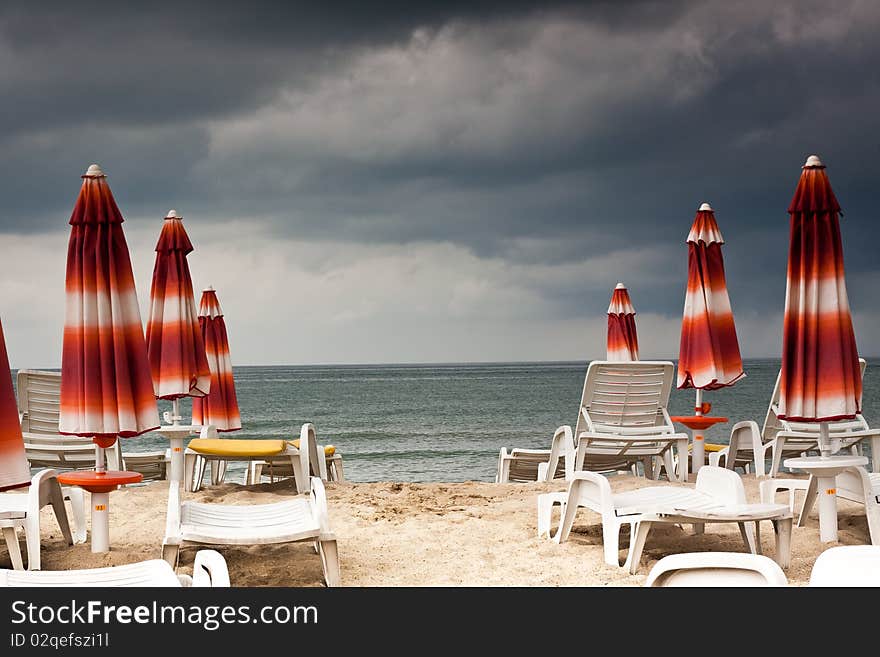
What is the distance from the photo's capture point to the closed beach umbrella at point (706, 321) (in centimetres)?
671

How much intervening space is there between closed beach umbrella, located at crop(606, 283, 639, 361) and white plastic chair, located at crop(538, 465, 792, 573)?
4.60m

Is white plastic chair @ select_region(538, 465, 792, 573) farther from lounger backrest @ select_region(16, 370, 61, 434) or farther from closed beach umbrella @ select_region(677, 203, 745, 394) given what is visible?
lounger backrest @ select_region(16, 370, 61, 434)

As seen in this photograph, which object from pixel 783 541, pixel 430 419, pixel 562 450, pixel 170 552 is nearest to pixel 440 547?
pixel 170 552

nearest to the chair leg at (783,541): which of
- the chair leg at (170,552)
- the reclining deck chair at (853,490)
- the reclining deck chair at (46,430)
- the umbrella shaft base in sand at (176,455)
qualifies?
the reclining deck chair at (853,490)

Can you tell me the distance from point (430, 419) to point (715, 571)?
25733 millimetres

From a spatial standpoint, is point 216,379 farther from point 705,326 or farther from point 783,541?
point 783,541

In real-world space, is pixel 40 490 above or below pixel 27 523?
above

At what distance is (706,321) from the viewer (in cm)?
672

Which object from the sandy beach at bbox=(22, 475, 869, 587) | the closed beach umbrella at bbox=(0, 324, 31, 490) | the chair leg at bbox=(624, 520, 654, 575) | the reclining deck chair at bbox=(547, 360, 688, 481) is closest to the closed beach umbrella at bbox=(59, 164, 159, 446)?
the sandy beach at bbox=(22, 475, 869, 587)

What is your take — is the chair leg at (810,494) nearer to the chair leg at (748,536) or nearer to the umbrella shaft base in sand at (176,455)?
the chair leg at (748,536)

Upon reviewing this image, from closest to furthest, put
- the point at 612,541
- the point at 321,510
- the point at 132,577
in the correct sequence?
the point at 132,577, the point at 321,510, the point at 612,541

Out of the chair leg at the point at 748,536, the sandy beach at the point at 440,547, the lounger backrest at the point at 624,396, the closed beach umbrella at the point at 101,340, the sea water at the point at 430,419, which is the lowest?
the sea water at the point at 430,419

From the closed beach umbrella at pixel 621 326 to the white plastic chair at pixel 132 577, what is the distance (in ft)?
22.9

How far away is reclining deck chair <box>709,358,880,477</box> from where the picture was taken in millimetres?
6367
